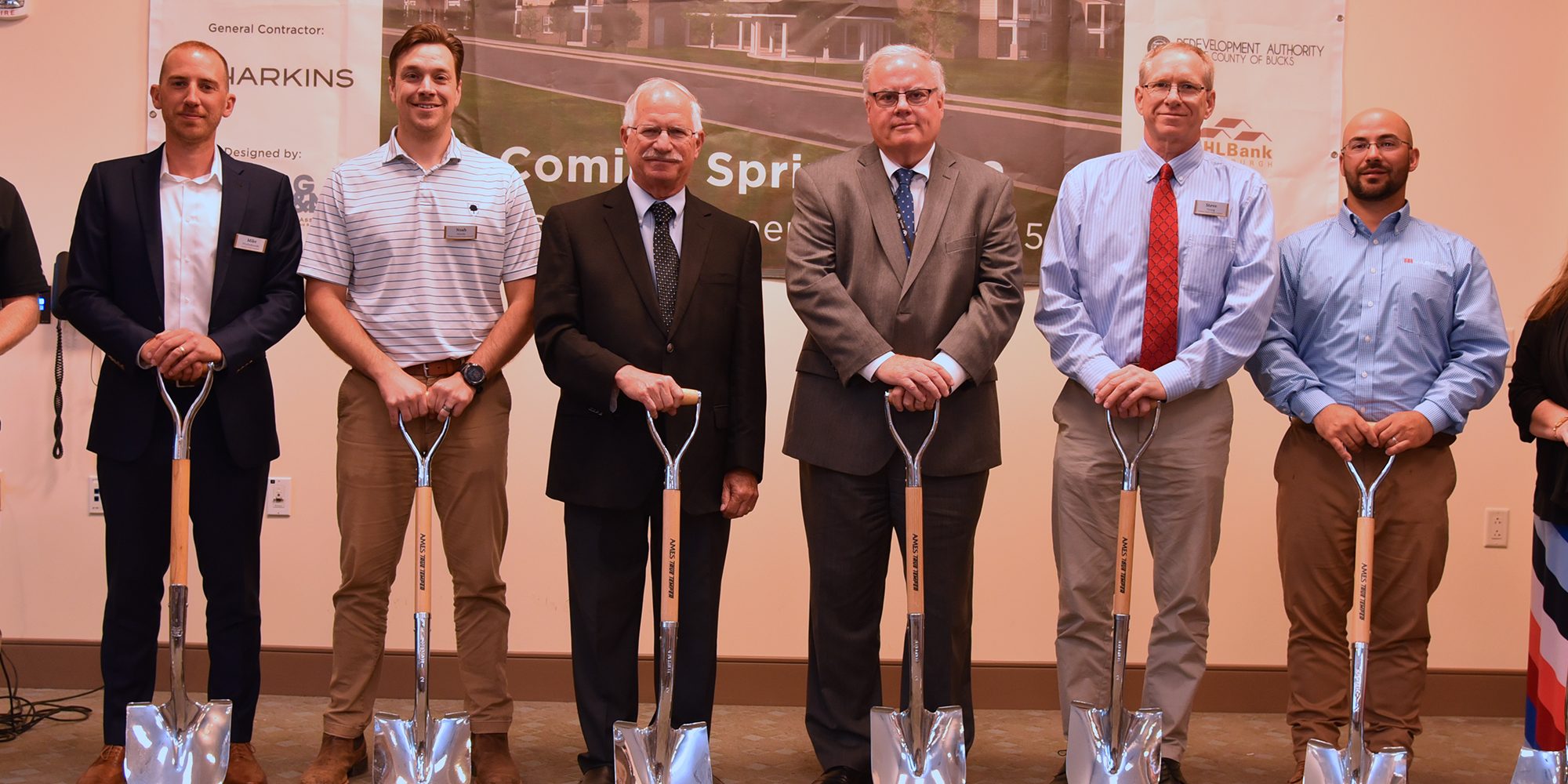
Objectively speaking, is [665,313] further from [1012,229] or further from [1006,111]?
[1006,111]

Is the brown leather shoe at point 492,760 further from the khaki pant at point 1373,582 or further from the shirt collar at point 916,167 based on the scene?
the khaki pant at point 1373,582

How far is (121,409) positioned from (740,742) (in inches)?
76.4

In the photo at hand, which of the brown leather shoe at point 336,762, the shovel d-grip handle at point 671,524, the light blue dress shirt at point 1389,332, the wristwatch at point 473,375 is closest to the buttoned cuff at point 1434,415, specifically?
the light blue dress shirt at point 1389,332

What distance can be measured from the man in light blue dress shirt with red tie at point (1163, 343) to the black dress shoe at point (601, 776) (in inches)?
Answer: 44.4

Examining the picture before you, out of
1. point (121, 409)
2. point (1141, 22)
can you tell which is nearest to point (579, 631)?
point (121, 409)

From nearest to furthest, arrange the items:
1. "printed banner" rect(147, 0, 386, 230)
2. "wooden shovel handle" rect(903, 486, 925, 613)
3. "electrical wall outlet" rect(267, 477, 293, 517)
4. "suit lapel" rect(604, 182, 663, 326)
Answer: "wooden shovel handle" rect(903, 486, 925, 613) → "suit lapel" rect(604, 182, 663, 326) → "printed banner" rect(147, 0, 386, 230) → "electrical wall outlet" rect(267, 477, 293, 517)

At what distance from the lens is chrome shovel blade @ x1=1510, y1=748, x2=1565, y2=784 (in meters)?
2.93

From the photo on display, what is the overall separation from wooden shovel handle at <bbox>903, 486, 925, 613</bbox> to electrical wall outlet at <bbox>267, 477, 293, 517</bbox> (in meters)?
2.36

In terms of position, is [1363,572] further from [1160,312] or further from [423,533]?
[423,533]

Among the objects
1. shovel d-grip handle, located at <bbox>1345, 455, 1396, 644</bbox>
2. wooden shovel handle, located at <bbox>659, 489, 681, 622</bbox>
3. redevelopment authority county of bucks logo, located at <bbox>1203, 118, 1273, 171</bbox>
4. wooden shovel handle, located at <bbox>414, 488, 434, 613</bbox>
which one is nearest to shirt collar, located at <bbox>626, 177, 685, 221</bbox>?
wooden shovel handle, located at <bbox>659, 489, 681, 622</bbox>

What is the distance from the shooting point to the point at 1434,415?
3.20 metres

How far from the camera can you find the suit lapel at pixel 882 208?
3.14 m

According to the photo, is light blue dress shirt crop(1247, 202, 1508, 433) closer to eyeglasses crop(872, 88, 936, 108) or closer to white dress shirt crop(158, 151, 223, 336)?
eyeglasses crop(872, 88, 936, 108)

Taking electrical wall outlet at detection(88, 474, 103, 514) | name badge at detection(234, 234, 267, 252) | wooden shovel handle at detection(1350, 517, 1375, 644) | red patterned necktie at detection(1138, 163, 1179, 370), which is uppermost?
name badge at detection(234, 234, 267, 252)
